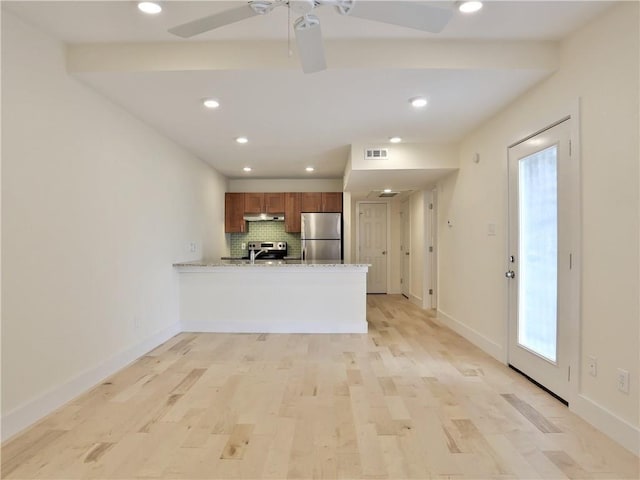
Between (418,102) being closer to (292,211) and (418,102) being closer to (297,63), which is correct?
(297,63)

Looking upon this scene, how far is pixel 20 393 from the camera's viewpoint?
215 centimetres

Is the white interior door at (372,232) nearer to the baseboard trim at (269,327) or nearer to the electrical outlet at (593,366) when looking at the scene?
the baseboard trim at (269,327)

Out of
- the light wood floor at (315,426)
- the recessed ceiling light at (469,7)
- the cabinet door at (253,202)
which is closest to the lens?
the light wood floor at (315,426)

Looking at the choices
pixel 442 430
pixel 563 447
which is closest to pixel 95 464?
pixel 442 430

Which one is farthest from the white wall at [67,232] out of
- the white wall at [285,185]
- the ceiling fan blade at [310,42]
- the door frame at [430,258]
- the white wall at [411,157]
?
the door frame at [430,258]

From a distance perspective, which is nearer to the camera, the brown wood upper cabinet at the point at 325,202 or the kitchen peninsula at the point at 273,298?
the kitchen peninsula at the point at 273,298

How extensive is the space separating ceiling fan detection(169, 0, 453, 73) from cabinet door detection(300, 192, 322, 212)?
4730mm

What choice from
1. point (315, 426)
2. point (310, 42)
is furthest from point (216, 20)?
point (315, 426)

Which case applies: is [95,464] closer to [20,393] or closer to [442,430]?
[20,393]

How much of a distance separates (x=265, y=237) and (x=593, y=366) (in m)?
5.65

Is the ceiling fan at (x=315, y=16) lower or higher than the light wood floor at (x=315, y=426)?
higher

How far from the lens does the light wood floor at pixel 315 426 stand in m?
1.81

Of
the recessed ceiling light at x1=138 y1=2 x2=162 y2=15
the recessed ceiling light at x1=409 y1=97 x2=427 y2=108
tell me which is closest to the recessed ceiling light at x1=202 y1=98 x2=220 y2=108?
the recessed ceiling light at x1=138 y1=2 x2=162 y2=15

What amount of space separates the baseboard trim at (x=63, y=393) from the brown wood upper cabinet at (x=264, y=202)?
344 cm
